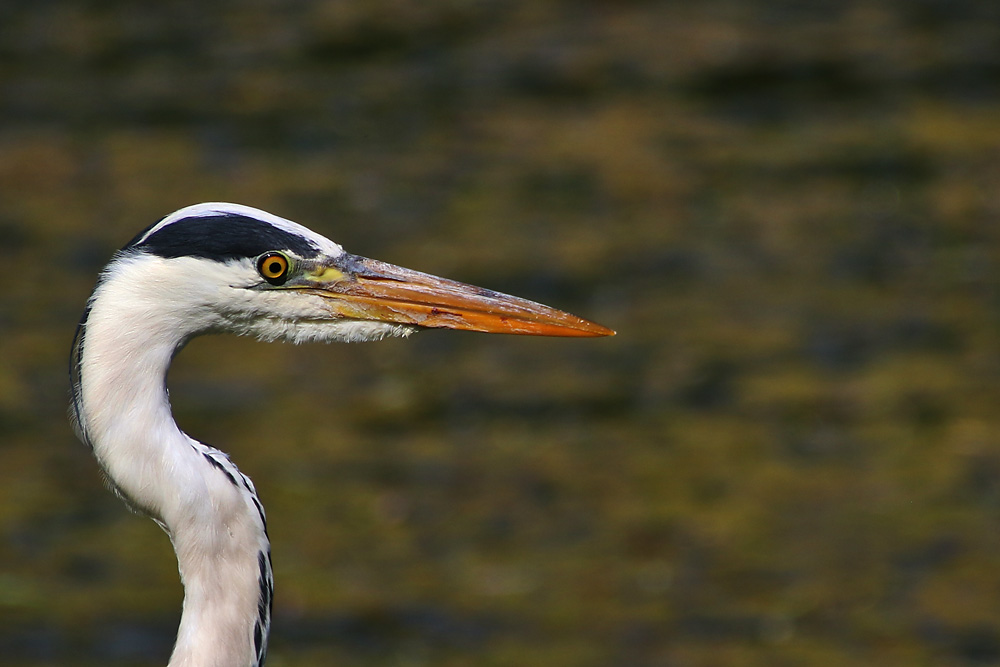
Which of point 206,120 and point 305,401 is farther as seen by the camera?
point 206,120

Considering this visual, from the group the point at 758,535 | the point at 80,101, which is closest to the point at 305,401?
the point at 758,535

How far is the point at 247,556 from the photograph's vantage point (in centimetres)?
259

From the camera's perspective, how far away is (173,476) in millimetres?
2488

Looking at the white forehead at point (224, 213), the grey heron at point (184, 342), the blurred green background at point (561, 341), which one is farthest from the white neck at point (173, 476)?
the blurred green background at point (561, 341)

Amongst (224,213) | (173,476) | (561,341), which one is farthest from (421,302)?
(561,341)

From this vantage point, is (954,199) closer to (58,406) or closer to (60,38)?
(58,406)

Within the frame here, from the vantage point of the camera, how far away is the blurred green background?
15.6ft

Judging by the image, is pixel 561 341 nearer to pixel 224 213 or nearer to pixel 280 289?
pixel 280 289

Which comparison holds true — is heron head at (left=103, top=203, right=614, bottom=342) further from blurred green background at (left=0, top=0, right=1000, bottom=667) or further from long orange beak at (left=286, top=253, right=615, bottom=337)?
blurred green background at (left=0, top=0, right=1000, bottom=667)

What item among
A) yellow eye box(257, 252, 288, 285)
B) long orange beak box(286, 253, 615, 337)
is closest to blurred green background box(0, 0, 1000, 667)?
long orange beak box(286, 253, 615, 337)

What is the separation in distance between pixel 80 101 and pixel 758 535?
490 centimetres

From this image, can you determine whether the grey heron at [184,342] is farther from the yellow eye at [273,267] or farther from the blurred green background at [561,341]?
the blurred green background at [561,341]

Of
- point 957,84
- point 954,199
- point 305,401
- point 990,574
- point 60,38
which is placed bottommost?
point 990,574

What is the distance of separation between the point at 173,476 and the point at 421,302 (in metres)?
0.66
